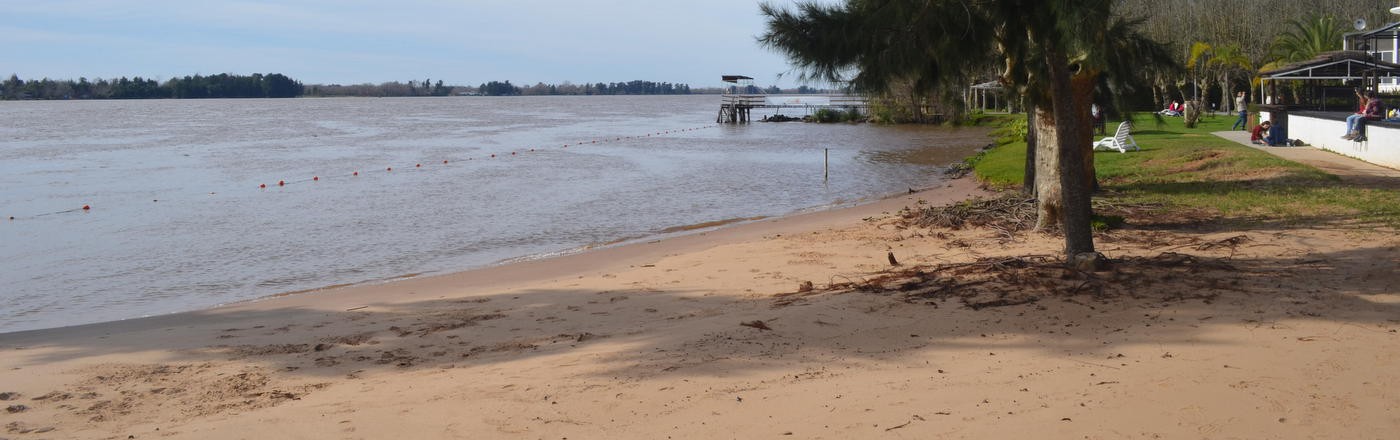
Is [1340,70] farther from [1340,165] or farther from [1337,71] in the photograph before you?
[1340,165]

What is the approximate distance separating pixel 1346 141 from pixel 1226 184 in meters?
5.77

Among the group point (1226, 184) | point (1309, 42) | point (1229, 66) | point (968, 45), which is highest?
point (1309, 42)

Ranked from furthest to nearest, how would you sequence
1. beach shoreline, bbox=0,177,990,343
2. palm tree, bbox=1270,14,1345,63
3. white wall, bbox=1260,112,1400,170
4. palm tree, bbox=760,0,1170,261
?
palm tree, bbox=1270,14,1345,63, white wall, bbox=1260,112,1400,170, beach shoreline, bbox=0,177,990,343, palm tree, bbox=760,0,1170,261

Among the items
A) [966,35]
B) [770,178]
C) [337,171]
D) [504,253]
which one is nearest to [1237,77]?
[770,178]

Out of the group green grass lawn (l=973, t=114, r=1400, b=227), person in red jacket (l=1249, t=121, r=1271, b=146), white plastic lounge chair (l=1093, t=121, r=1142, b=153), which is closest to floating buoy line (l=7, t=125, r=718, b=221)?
green grass lawn (l=973, t=114, r=1400, b=227)

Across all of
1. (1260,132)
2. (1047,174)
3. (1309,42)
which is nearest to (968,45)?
(1047,174)

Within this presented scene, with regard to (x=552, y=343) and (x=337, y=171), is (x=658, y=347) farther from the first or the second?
(x=337, y=171)

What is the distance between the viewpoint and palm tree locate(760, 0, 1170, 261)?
6980 millimetres

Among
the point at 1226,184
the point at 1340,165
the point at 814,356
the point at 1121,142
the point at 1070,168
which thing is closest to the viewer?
the point at 814,356

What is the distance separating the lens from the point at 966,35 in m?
7.43

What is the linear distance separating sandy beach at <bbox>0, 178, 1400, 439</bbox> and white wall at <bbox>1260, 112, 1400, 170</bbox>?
7.78 metres

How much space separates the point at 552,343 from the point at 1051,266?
3.91 meters

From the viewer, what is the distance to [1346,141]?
18.4 m

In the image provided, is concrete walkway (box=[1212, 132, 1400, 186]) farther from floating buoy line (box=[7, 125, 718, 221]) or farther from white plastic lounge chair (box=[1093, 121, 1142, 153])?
floating buoy line (box=[7, 125, 718, 221])
